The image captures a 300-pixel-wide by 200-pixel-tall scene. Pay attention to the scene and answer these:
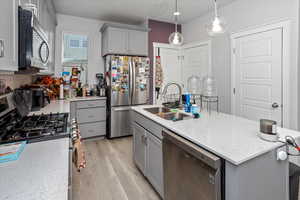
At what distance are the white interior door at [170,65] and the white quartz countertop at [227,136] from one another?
8.93 ft

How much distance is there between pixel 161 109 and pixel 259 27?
2.17 m

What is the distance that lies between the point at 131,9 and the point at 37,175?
349 centimetres

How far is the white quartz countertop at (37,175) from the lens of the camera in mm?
657

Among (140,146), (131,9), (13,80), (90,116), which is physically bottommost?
(140,146)

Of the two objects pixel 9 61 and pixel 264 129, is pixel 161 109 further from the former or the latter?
pixel 9 61

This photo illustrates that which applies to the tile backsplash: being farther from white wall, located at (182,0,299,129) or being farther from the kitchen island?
white wall, located at (182,0,299,129)

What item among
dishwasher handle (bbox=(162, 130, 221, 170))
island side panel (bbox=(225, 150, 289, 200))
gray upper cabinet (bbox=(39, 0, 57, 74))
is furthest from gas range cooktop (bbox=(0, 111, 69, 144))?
island side panel (bbox=(225, 150, 289, 200))

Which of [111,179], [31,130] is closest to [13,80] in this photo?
[31,130]

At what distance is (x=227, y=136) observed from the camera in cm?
128

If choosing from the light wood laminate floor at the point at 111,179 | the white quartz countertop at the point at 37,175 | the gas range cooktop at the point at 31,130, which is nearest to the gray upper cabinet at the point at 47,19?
the gas range cooktop at the point at 31,130

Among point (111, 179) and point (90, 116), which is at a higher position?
point (90, 116)

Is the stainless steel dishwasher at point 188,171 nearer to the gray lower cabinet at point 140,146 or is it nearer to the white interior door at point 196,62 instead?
the gray lower cabinet at point 140,146

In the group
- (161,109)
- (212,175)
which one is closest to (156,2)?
(161,109)

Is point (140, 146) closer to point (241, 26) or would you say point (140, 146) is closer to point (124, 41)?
point (124, 41)
